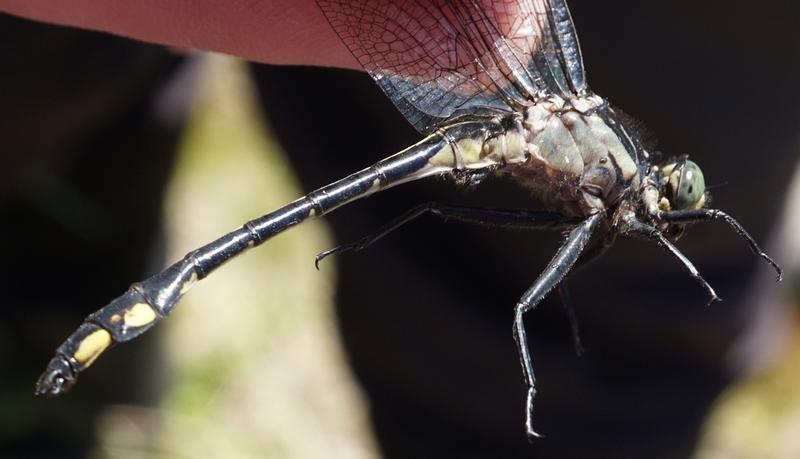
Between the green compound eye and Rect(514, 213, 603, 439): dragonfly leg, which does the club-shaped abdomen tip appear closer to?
Rect(514, 213, 603, 439): dragonfly leg

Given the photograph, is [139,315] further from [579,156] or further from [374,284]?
[374,284]

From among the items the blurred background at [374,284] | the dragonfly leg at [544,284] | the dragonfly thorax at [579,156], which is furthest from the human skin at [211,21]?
the blurred background at [374,284]

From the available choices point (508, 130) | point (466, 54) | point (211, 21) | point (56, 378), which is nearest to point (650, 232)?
point (508, 130)

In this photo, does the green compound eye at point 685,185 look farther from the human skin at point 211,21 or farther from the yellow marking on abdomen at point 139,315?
the yellow marking on abdomen at point 139,315

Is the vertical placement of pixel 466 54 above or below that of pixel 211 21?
below

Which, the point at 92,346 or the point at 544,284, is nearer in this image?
the point at 92,346

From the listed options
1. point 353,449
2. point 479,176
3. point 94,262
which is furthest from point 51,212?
point 479,176

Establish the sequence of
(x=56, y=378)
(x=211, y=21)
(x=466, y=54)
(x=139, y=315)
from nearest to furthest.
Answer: (x=56, y=378) → (x=139, y=315) → (x=211, y=21) → (x=466, y=54)

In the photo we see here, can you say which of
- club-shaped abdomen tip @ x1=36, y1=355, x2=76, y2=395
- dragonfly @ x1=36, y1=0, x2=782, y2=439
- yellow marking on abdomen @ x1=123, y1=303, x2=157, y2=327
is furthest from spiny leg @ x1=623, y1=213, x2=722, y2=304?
club-shaped abdomen tip @ x1=36, y1=355, x2=76, y2=395
